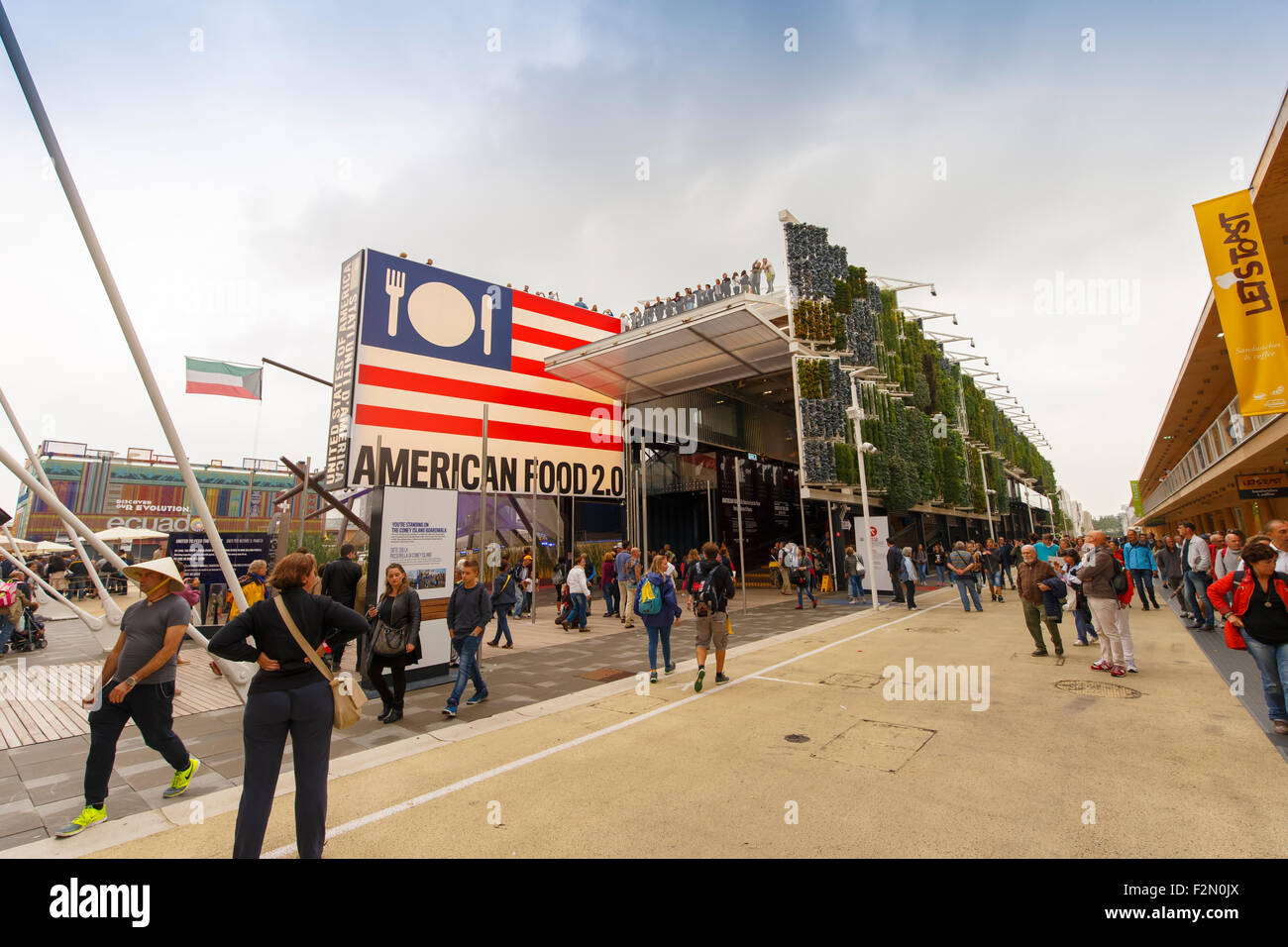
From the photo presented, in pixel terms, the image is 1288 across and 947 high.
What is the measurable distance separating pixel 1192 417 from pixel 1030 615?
28.1 m

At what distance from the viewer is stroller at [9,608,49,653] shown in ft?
39.3

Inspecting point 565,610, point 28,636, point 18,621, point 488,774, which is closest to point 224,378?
point 28,636

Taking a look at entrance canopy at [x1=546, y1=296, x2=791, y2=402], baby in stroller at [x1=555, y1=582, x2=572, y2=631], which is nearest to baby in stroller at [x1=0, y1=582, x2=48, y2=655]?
baby in stroller at [x1=555, y1=582, x2=572, y2=631]

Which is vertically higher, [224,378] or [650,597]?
[224,378]

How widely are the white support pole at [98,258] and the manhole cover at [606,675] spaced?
16.0ft

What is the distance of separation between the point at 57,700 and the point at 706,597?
355 inches

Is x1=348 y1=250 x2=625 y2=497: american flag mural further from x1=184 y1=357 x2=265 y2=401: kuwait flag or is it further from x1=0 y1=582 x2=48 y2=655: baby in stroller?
x1=0 y1=582 x2=48 y2=655: baby in stroller

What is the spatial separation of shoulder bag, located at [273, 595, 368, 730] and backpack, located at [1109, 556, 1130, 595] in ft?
29.2

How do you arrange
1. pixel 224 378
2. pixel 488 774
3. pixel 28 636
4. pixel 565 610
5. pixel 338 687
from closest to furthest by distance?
pixel 338 687, pixel 488 774, pixel 28 636, pixel 565 610, pixel 224 378

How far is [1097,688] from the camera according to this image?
6461 millimetres

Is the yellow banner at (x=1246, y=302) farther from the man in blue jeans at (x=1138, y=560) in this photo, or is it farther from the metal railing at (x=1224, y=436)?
the man in blue jeans at (x=1138, y=560)

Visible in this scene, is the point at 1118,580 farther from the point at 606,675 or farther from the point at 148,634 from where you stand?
the point at 148,634
